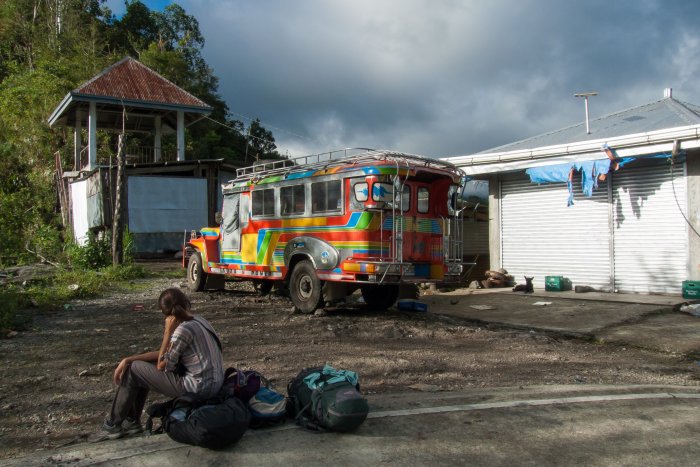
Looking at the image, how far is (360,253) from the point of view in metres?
9.36

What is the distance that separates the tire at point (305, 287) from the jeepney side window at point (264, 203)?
54.8 inches

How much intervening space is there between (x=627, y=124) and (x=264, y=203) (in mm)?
9301

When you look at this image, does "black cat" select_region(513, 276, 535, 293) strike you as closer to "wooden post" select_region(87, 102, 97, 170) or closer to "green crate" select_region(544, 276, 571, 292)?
"green crate" select_region(544, 276, 571, 292)

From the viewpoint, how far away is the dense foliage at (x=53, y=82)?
19.3m

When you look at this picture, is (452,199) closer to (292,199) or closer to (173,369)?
(292,199)

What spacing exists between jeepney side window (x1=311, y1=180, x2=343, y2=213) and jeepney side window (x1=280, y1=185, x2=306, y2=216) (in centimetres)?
31

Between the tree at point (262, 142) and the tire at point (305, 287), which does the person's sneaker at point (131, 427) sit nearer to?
the tire at point (305, 287)

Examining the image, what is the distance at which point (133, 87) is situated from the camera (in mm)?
24312

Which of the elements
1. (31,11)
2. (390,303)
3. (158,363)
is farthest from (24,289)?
(31,11)

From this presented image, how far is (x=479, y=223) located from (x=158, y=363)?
46.9ft

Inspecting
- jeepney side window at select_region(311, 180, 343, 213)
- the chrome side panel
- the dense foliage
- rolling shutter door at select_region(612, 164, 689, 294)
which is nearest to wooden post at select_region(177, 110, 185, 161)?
the dense foliage

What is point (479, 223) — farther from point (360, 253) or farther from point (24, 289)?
point (24, 289)

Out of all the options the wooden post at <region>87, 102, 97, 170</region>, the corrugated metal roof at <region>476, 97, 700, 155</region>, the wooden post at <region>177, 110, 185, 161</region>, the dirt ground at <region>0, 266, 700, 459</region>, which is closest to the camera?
the dirt ground at <region>0, 266, 700, 459</region>

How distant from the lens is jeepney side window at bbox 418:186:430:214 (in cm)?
1012
